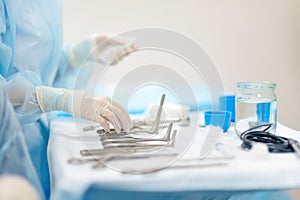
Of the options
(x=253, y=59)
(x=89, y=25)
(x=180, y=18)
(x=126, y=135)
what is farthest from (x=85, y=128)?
A: (x=253, y=59)

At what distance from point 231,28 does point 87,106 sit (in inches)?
33.8

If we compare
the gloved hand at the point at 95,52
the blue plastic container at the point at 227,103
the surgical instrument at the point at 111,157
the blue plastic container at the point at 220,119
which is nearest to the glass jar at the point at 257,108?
the blue plastic container at the point at 220,119

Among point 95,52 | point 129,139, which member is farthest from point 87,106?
point 95,52

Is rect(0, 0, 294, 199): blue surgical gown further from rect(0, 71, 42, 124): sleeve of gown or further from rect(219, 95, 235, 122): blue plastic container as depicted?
rect(219, 95, 235, 122): blue plastic container

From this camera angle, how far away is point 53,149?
2.52ft

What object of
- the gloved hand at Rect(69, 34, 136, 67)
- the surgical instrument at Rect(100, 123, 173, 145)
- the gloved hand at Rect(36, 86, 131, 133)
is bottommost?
the surgical instrument at Rect(100, 123, 173, 145)

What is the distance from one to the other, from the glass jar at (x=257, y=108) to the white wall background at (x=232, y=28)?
0.55m

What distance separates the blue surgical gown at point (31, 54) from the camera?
86 centimetres

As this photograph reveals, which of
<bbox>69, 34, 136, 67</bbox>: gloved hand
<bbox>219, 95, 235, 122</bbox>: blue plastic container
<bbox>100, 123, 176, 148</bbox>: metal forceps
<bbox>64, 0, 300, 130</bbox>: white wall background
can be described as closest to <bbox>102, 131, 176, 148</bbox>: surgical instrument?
<bbox>100, 123, 176, 148</bbox>: metal forceps

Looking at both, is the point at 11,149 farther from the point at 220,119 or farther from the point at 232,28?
A: the point at 232,28

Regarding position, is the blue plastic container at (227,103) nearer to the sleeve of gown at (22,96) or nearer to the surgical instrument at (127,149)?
the surgical instrument at (127,149)

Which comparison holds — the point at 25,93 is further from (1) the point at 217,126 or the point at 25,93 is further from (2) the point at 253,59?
(2) the point at 253,59

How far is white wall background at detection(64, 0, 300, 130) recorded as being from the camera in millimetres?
1395

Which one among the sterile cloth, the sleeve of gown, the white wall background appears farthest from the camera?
the white wall background
